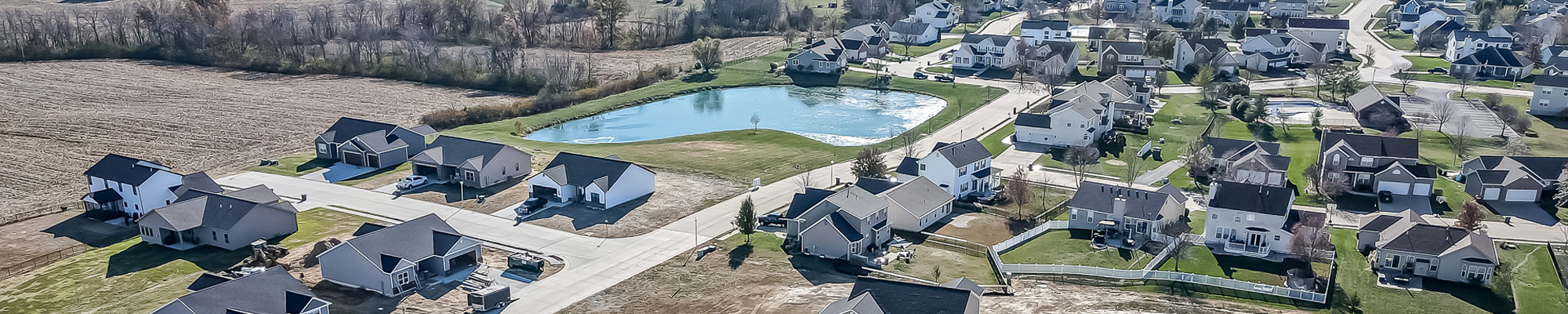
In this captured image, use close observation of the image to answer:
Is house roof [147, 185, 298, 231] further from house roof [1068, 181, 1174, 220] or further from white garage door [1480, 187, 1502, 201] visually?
white garage door [1480, 187, 1502, 201]

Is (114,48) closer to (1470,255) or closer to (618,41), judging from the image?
(618,41)

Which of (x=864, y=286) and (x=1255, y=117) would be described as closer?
(x=864, y=286)

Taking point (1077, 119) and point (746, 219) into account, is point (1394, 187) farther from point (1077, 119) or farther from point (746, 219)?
point (746, 219)

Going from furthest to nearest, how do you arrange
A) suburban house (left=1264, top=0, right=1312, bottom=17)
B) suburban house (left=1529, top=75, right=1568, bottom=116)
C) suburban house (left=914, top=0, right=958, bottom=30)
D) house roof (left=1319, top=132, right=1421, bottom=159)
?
suburban house (left=1264, top=0, right=1312, bottom=17) < suburban house (left=914, top=0, right=958, bottom=30) < suburban house (left=1529, top=75, right=1568, bottom=116) < house roof (left=1319, top=132, right=1421, bottom=159)

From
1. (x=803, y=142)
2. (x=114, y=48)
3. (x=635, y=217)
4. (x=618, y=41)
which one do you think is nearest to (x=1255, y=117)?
(x=803, y=142)

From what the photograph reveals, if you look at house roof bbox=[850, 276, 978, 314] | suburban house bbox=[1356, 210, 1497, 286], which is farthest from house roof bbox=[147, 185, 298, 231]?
suburban house bbox=[1356, 210, 1497, 286]

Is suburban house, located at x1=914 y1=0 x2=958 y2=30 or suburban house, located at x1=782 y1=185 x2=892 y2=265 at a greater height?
suburban house, located at x1=914 y1=0 x2=958 y2=30

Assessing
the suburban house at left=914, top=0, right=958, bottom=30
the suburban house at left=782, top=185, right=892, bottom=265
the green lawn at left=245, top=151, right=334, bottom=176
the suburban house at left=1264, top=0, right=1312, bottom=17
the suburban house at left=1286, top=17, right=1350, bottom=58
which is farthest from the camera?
the suburban house at left=1264, top=0, right=1312, bottom=17
